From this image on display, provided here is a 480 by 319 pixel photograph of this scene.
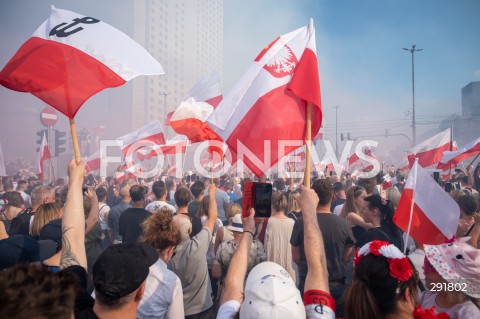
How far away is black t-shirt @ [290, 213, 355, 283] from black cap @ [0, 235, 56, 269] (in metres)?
2.65

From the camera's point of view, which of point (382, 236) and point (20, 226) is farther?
point (20, 226)

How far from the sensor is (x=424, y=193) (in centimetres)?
373

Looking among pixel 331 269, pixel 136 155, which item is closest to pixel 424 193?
pixel 331 269

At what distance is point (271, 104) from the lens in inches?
154

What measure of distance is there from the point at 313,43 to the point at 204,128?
343 centimetres

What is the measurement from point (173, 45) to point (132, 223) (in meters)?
113

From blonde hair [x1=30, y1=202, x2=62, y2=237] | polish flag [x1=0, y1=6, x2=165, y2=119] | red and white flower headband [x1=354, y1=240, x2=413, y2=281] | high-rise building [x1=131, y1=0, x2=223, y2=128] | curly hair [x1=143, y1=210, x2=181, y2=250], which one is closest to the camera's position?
red and white flower headband [x1=354, y1=240, x2=413, y2=281]

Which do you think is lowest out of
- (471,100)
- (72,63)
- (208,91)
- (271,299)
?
(271,299)

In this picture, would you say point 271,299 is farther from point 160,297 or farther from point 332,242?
point 332,242

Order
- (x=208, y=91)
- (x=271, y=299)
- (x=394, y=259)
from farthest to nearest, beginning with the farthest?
(x=208, y=91)
(x=394, y=259)
(x=271, y=299)

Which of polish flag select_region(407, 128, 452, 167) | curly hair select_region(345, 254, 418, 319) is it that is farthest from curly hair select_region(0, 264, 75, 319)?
polish flag select_region(407, 128, 452, 167)

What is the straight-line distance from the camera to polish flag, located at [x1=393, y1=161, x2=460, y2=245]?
3471mm

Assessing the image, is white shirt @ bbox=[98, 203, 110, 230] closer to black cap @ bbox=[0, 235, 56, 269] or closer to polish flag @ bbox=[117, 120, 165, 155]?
polish flag @ bbox=[117, 120, 165, 155]

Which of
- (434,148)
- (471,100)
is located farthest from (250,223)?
(471,100)
